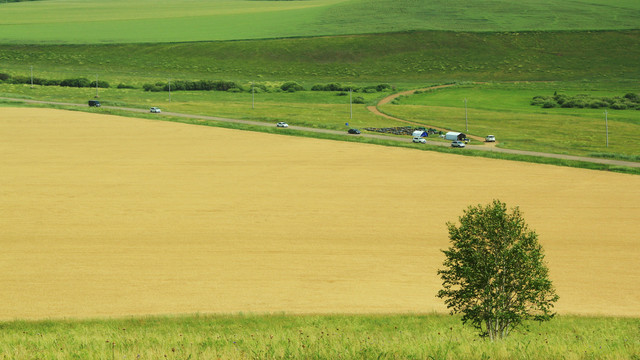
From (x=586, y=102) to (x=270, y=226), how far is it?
93.2m

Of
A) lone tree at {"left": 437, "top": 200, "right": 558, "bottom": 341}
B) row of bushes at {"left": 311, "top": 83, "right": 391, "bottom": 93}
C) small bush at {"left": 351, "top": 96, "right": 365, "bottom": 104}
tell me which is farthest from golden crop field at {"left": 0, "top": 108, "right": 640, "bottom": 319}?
row of bushes at {"left": 311, "top": 83, "right": 391, "bottom": 93}

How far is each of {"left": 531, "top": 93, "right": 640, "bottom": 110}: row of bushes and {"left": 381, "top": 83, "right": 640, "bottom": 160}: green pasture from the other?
231 cm

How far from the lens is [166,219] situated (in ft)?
141

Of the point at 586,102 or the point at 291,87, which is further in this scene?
the point at 291,87

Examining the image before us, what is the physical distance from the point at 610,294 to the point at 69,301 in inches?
884

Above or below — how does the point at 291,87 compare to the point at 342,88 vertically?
above

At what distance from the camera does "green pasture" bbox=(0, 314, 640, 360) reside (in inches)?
719

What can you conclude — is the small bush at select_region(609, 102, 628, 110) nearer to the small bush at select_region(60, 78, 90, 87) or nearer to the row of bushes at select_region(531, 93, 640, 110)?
the row of bushes at select_region(531, 93, 640, 110)

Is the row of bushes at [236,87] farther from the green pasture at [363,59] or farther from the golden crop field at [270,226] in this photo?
the golden crop field at [270,226]

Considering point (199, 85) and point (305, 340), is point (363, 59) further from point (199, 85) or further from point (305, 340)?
point (305, 340)

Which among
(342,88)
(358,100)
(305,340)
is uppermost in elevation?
(342,88)

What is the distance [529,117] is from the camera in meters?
107

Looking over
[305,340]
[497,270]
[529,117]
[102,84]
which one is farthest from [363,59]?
[305,340]

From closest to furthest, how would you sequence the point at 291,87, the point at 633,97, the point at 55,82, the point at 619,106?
the point at 619,106
the point at 633,97
the point at 55,82
the point at 291,87
